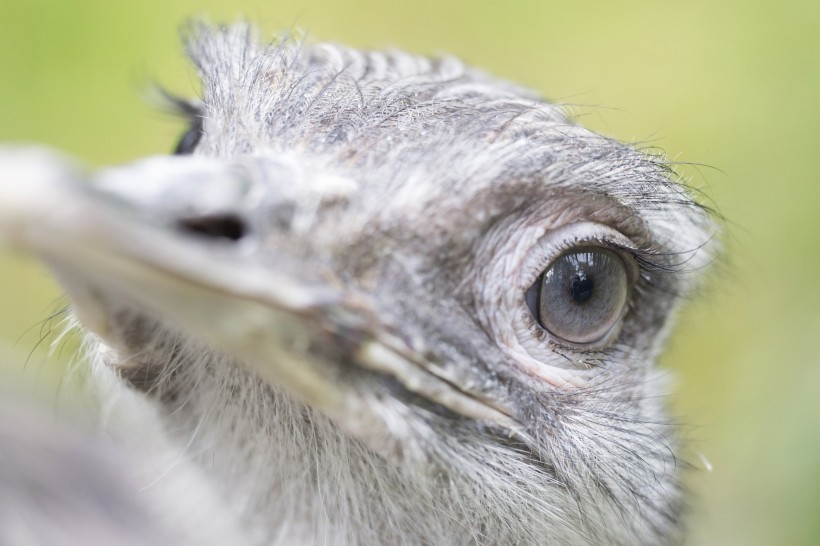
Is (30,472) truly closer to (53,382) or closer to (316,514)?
(53,382)

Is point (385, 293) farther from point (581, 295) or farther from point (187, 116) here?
point (187, 116)

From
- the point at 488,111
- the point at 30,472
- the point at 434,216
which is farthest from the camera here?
the point at 30,472

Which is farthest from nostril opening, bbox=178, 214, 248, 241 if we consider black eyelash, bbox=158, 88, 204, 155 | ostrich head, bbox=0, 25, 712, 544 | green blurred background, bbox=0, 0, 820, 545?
green blurred background, bbox=0, 0, 820, 545

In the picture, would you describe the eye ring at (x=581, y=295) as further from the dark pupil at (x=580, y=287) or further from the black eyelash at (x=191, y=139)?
the black eyelash at (x=191, y=139)

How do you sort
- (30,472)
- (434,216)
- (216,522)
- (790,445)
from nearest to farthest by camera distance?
(434,216) → (216,522) → (30,472) → (790,445)

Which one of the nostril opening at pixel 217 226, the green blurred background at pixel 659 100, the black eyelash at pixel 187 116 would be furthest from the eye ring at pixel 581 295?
the green blurred background at pixel 659 100

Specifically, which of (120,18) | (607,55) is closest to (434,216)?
(607,55)

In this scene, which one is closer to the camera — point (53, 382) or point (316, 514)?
point (316, 514)

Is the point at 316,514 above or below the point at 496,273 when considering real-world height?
below

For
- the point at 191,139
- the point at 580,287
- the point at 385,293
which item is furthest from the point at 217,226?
the point at 191,139

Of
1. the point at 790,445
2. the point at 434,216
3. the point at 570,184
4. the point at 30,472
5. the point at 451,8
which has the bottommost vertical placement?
the point at 30,472
